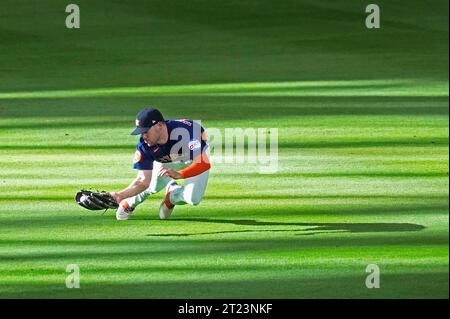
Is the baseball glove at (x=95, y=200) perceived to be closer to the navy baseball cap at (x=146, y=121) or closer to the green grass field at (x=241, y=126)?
the green grass field at (x=241, y=126)

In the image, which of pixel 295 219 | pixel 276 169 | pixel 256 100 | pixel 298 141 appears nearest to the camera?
pixel 295 219

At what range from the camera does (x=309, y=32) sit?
74.8 feet

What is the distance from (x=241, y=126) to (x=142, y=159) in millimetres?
4967

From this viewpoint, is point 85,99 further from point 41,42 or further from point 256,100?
point 41,42

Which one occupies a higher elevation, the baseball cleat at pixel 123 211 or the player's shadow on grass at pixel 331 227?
the baseball cleat at pixel 123 211

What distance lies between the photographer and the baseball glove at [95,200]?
10.4m

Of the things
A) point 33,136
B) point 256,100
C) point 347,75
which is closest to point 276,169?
point 33,136

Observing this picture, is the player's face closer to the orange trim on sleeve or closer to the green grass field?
the orange trim on sleeve

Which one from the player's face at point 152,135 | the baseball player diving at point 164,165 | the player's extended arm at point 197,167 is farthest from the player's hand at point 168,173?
the player's face at point 152,135

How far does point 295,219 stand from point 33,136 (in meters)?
4.75

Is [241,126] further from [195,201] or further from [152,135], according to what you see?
[152,135]

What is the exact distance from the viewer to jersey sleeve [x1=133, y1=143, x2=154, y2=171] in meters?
10.4

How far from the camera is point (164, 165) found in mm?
10484

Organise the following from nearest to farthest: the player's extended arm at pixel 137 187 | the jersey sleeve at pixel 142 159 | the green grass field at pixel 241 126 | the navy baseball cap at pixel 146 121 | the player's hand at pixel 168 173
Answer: the green grass field at pixel 241 126, the player's hand at pixel 168 173, the navy baseball cap at pixel 146 121, the jersey sleeve at pixel 142 159, the player's extended arm at pixel 137 187
